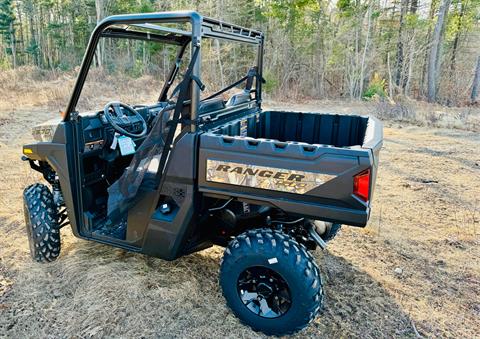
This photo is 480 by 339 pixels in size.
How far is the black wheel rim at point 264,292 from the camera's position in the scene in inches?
91.0

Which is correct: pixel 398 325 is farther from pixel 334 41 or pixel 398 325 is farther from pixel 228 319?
pixel 334 41

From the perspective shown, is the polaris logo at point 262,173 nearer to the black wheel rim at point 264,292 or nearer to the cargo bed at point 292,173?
the cargo bed at point 292,173

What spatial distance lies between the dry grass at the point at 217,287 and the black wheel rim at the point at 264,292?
0.62 feet

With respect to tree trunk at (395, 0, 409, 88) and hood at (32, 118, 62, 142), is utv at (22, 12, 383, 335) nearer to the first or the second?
hood at (32, 118, 62, 142)

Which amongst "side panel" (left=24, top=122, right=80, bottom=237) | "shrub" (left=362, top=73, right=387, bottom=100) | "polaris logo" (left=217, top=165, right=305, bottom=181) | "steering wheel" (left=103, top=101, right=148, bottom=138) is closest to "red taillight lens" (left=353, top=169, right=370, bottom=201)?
"polaris logo" (left=217, top=165, right=305, bottom=181)

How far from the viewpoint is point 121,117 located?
3193mm

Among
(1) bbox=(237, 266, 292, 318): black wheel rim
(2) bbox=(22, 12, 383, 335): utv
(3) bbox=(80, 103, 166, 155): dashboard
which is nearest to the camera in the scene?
(2) bbox=(22, 12, 383, 335): utv

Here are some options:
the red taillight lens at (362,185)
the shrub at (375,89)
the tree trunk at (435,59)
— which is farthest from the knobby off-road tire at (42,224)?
the tree trunk at (435,59)

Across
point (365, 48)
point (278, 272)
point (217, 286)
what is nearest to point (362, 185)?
point (278, 272)

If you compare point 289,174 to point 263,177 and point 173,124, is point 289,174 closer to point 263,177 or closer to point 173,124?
point 263,177

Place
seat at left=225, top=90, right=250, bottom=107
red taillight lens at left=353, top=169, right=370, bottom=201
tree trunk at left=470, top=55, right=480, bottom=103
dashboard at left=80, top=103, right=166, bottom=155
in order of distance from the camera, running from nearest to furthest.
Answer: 1. red taillight lens at left=353, top=169, right=370, bottom=201
2. dashboard at left=80, top=103, right=166, bottom=155
3. seat at left=225, top=90, right=250, bottom=107
4. tree trunk at left=470, top=55, right=480, bottom=103

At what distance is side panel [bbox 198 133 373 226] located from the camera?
2077 millimetres

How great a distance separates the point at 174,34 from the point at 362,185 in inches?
89.4

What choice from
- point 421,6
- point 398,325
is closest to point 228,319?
point 398,325
